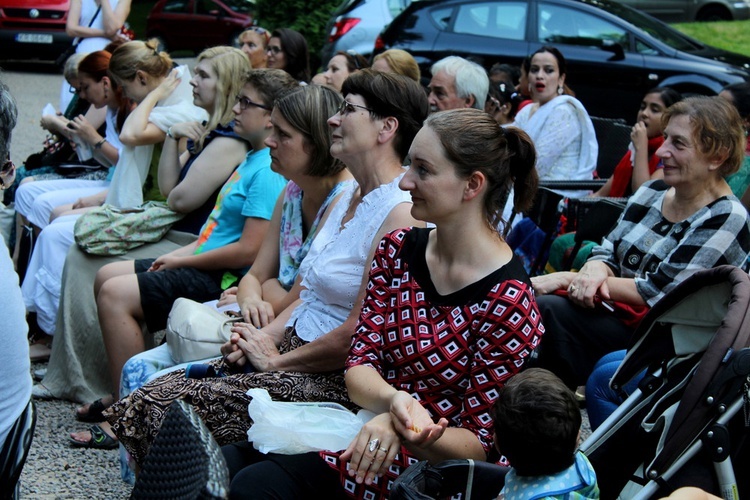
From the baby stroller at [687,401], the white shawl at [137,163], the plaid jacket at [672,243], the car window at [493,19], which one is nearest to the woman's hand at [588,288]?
the plaid jacket at [672,243]

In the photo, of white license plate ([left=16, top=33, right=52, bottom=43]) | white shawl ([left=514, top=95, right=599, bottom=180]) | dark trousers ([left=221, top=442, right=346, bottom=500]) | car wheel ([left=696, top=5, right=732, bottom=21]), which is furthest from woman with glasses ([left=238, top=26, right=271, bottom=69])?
car wheel ([left=696, top=5, right=732, bottom=21])

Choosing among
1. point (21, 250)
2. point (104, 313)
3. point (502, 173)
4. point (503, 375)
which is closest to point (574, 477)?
point (503, 375)

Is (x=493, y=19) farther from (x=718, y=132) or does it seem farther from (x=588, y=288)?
(x=588, y=288)

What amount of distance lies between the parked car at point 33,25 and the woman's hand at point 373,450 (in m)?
15.2

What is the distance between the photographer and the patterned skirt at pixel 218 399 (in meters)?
3.09

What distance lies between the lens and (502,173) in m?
2.85

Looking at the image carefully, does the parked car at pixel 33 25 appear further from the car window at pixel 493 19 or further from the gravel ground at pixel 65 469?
the gravel ground at pixel 65 469

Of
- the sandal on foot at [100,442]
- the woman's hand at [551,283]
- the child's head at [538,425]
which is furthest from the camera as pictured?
the sandal on foot at [100,442]

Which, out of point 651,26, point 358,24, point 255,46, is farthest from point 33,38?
point 651,26

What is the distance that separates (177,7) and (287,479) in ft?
57.5

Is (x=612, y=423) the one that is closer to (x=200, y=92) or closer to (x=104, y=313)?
(x=104, y=313)

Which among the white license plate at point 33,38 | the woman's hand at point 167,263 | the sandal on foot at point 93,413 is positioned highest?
the woman's hand at point 167,263

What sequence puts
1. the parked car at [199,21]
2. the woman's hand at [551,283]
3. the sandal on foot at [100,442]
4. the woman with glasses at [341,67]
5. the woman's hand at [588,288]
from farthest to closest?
the parked car at [199,21] → the woman with glasses at [341,67] → the sandal on foot at [100,442] → the woman's hand at [551,283] → the woman's hand at [588,288]

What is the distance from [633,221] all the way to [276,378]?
1703 mm
